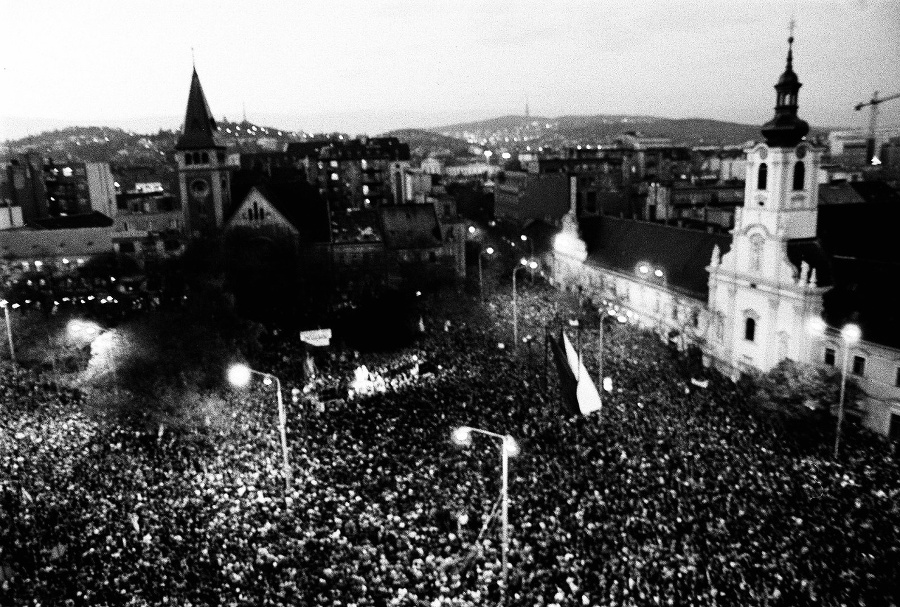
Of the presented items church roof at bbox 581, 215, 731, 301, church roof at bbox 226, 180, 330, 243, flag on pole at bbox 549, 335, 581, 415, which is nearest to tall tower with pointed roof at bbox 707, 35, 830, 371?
church roof at bbox 581, 215, 731, 301

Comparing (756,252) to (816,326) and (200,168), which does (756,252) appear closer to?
(816,326)

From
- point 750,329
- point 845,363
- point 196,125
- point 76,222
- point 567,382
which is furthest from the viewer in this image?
point 76,222

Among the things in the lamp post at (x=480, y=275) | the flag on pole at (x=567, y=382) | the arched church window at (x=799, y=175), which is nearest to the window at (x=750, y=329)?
the arched church window at (x=799, y=175)

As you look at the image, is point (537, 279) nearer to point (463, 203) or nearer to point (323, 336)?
point (323, 336)

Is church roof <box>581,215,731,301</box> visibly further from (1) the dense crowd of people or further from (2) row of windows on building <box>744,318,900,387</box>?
(1) the dense crowd of people

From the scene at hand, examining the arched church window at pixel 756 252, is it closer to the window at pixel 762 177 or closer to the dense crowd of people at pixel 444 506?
the window at pixel 762 177

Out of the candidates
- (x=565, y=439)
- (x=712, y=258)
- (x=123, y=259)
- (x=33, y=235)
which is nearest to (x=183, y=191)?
(x=123, y=259)

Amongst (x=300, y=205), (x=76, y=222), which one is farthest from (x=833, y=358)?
(x=76, y=222)

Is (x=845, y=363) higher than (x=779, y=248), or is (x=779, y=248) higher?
(x=779, y=248)
